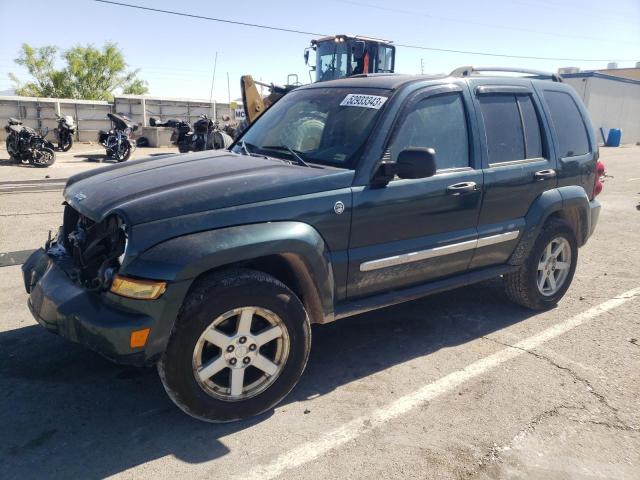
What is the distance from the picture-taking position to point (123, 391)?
3.28 meters

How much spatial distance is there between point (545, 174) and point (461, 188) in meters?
1.07

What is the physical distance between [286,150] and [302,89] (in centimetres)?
87

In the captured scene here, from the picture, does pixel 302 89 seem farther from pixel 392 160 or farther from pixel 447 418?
pixel 447 418

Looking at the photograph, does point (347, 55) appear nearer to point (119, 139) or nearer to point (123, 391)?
point (119, 139)

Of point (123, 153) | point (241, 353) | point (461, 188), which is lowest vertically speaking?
point (241, 353)

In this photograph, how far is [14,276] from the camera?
5.14m

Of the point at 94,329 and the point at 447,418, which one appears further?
the point at 447,418

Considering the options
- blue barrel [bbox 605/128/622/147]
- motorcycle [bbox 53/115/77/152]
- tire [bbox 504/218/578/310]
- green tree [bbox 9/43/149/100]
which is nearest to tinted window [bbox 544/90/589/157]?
tire [bbox 504/218/578/310]

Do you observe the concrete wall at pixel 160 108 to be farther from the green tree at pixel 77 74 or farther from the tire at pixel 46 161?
the green tree at pixel 77 74

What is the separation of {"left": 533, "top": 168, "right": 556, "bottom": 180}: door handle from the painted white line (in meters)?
1.25

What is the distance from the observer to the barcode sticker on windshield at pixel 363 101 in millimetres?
3586

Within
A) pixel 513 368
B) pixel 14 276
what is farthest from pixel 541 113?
→ pixel 14 276

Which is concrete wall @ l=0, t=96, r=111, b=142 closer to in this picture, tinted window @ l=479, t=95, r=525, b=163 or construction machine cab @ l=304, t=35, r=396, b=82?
construction machine cab @ l=304, t=35, r=396, b=82

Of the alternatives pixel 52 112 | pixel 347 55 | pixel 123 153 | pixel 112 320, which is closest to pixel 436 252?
Answer: pixel 112 320
